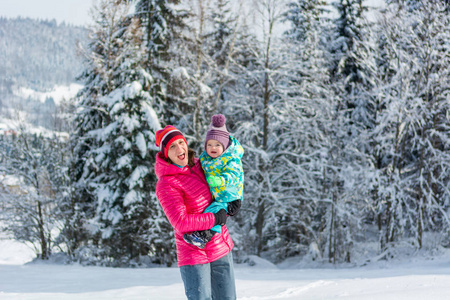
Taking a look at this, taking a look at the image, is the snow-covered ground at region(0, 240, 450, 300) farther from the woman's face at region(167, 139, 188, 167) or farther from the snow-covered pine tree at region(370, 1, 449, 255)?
the snow-covered pine tree at region(370, 1, 449, 255)

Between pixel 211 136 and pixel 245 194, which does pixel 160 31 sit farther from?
pixel 211 136

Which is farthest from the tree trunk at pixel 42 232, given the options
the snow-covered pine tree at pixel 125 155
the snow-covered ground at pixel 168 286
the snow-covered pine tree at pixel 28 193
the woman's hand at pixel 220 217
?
the woman's hand at pixel 220 217

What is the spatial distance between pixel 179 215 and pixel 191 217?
84mm

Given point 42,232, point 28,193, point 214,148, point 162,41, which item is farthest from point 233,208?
point 42,232

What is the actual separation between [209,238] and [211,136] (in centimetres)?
79

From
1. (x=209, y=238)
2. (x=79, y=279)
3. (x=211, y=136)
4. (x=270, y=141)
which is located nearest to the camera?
(x=209, y=238)

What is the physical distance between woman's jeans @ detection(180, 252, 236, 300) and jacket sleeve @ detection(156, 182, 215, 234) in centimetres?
32

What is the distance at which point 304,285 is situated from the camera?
6.83 metres

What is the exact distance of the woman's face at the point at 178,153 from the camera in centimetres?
275

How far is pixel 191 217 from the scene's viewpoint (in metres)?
2.57

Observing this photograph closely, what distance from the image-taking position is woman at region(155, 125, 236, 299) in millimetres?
2611

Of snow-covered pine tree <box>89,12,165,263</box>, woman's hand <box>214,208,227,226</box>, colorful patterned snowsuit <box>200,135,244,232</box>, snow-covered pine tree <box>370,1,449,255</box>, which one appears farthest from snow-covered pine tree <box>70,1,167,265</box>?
woman's hand <box>214,208,227,226</box>

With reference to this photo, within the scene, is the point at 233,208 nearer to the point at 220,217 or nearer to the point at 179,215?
the point at 220,217

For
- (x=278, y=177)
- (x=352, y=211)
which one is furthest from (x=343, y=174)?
(x=278, y=177)
